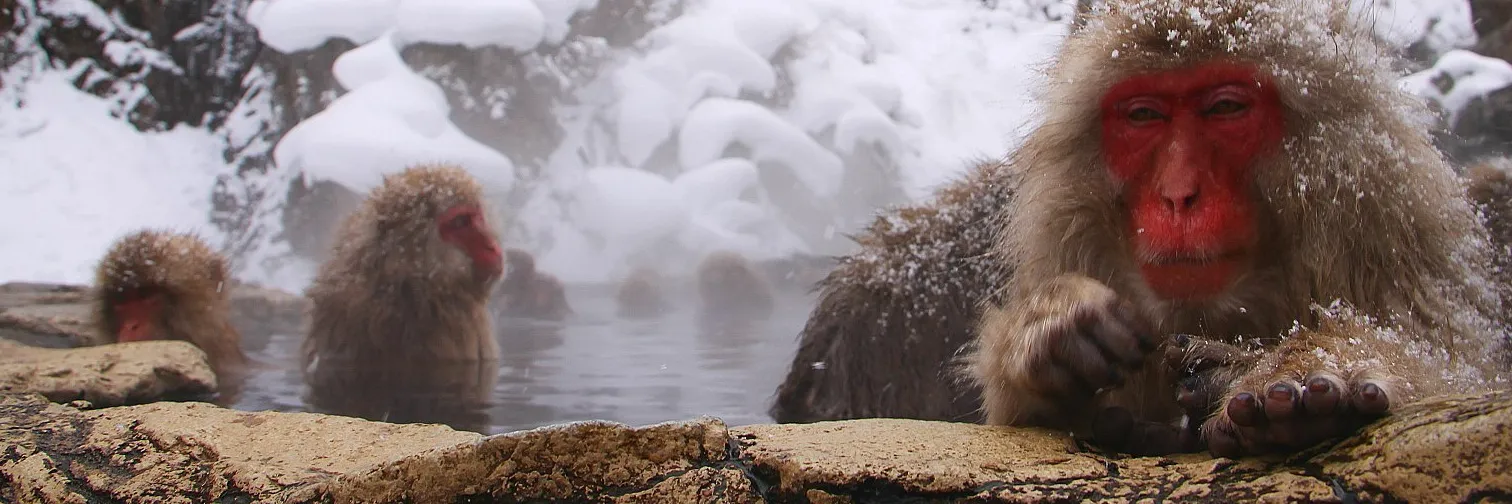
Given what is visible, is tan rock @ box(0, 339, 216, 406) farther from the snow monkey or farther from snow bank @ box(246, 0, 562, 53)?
snow bank @ box(246, 0, 562, 53)

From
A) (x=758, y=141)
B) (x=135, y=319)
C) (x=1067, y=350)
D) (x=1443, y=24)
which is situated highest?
(x=1443, y=24)

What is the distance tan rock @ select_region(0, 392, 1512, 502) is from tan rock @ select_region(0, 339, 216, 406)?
68 centimetres

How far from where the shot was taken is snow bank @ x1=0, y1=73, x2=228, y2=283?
4.81 metres

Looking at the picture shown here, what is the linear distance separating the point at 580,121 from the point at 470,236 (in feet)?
2.51

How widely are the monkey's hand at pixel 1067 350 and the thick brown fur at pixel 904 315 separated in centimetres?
124

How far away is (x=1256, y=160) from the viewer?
1.51 metres

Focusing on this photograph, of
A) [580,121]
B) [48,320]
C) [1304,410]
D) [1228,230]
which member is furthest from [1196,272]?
[48,320]

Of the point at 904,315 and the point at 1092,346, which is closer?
the point at 1092,346

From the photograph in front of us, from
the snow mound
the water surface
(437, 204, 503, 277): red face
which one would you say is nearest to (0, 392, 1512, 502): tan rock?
the water surface

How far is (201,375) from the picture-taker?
2.61 meters

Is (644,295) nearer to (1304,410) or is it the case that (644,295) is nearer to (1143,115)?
(1143,115)

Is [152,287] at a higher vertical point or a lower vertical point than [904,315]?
lower

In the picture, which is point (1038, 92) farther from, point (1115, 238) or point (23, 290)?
point (23, 290)

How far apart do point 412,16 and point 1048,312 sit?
396cm
